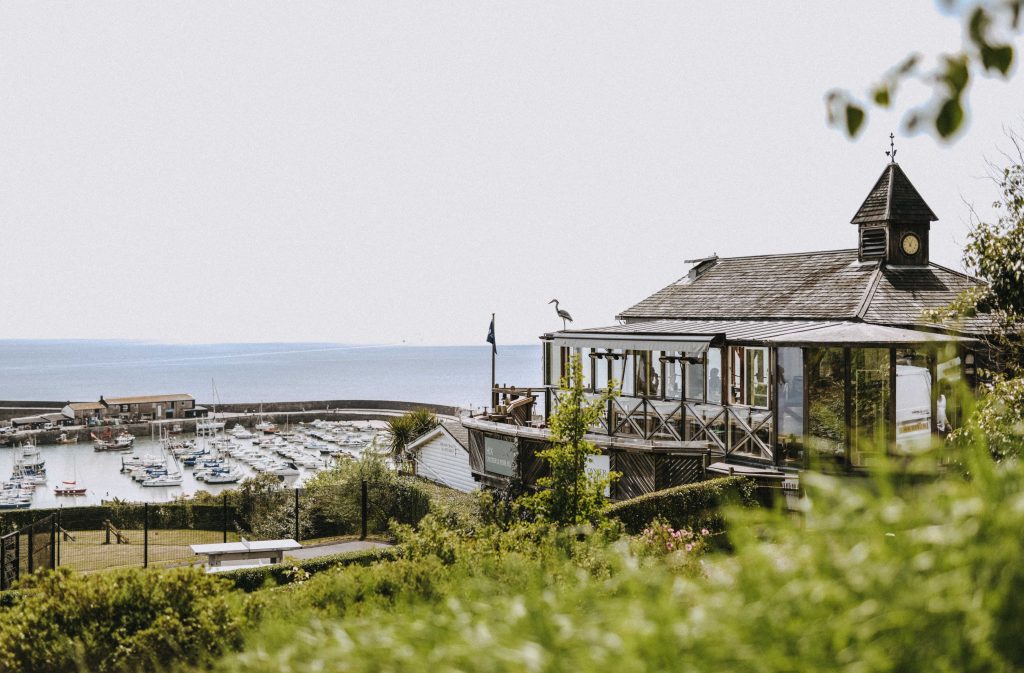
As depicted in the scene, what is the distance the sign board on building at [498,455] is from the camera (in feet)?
76.2

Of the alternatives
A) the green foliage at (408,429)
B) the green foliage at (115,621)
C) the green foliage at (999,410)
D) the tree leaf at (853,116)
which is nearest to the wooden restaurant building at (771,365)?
the green foliage at (999,410)

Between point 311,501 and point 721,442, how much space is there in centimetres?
1467

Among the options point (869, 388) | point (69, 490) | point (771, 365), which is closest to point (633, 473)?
point (771, 365)

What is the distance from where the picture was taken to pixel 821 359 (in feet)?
53.7

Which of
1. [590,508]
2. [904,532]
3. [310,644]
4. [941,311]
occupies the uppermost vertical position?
[941,311]

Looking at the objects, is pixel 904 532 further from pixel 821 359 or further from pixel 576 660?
pixel 821 359

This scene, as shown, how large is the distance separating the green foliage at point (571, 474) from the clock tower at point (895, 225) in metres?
12.1

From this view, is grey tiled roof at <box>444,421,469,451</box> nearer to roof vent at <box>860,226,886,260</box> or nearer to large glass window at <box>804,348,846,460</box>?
roof vent at <box>860,226,886,260</box>

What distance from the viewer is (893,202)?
22797mm

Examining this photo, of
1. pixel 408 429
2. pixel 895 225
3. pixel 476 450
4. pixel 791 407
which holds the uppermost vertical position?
pixel 895 225

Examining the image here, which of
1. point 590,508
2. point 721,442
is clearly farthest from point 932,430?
point 590,508

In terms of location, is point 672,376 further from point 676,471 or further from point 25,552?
point 25,552

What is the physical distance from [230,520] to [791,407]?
2040cm

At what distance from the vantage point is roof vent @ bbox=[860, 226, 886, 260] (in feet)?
73.7
